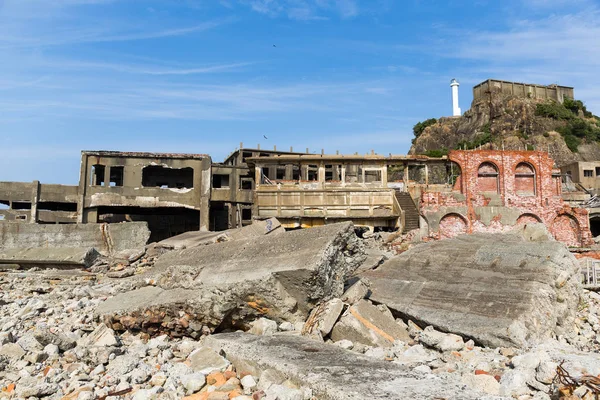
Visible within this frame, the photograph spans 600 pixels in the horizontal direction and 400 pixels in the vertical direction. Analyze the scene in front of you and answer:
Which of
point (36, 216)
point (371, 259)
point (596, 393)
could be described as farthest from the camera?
point (36, 216)

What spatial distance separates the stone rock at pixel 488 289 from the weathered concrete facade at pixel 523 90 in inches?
1959

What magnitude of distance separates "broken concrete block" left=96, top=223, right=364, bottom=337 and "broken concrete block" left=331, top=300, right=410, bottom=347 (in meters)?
0.43

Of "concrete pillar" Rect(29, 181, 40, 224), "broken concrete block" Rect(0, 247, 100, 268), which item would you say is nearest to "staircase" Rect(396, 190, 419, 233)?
"broken concrete block" Rect(0, 247, 100, 268)

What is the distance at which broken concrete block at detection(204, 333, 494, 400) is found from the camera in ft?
10.6

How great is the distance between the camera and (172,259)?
8.73 metres

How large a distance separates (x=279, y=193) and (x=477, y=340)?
15740 mm

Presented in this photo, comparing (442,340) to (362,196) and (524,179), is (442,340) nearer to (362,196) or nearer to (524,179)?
(362,196)

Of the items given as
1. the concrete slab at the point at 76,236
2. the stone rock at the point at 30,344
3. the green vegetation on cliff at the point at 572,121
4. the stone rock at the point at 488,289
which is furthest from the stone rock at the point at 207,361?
the green vegetation on cliff at the point at 572,121

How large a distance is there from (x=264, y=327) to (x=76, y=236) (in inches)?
430

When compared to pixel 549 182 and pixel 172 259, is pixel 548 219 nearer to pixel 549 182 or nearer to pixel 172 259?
pixel 549 182

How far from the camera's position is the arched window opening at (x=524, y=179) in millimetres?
21484

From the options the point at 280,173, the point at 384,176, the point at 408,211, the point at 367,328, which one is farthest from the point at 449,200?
the point at 367,328

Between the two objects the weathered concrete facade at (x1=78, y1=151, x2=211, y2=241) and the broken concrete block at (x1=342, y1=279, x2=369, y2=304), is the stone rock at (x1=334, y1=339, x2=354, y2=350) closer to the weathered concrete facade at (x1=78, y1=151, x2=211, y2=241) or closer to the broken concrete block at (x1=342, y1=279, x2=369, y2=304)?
the broken concrete block at (x1=342, y1=279, x2=369, y2=304)

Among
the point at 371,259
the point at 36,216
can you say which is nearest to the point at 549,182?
the point at 371,259
